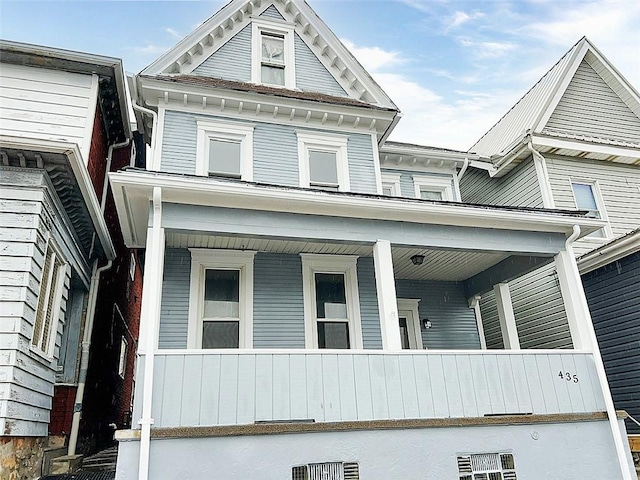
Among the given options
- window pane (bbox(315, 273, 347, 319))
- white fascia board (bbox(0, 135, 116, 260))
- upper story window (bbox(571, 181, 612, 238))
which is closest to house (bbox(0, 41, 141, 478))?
white fascia board (bbox(0, 135, 116, 260))

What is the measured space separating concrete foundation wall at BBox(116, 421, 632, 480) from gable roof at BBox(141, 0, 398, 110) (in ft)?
21.1

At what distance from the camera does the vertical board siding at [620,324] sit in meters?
8.68

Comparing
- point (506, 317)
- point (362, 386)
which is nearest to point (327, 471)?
point (362, 386)

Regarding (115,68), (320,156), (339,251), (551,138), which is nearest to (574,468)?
(339,251)

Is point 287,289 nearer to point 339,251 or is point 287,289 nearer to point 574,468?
point 339,251

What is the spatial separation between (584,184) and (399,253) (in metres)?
5.67

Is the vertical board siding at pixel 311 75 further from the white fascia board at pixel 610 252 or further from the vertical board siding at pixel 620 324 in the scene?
the vertical board siding at pixel 620 324

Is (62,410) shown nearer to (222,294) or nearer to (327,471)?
(222,294)

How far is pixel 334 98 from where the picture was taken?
9.98 meters

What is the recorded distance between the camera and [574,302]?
739 centimetres

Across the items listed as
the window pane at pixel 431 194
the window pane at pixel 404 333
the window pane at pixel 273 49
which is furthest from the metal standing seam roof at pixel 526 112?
the window pane at pixel 273 49

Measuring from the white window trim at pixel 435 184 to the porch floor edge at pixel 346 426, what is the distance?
5.52 meters

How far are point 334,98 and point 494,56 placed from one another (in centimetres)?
831

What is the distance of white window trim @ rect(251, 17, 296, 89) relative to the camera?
9.83 m
